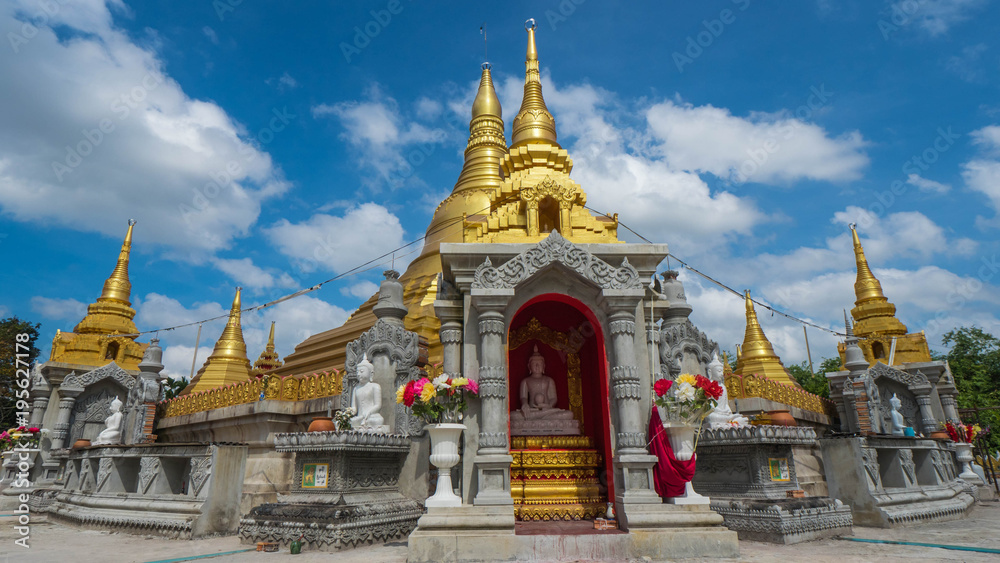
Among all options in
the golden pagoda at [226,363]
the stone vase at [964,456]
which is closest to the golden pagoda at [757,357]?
the stone vase at [964,456]

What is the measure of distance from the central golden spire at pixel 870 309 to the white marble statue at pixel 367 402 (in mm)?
25629

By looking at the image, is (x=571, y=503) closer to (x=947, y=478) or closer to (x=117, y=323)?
(x=947, y=478)

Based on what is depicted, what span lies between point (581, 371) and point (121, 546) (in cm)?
980

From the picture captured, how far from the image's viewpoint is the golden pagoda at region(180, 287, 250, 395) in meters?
28.2

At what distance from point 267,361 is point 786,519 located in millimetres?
29047

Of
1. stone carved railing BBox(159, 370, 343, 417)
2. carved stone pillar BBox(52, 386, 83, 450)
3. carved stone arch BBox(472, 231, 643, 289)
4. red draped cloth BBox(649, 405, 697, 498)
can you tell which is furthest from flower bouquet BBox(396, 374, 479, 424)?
carved stone pillar BBox(52, 386, 83, 450)

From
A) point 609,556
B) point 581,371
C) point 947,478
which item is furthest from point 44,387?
point 947,478

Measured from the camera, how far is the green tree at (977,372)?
101ft

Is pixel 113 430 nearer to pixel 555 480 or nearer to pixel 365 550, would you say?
pixel 365 550

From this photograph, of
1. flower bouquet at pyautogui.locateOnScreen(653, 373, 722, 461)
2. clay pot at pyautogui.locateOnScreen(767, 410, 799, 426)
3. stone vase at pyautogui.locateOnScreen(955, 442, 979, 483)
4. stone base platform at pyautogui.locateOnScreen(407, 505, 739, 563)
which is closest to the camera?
stone base platform at pyautogui.locateOnScreen(407, 505, 739, 563)

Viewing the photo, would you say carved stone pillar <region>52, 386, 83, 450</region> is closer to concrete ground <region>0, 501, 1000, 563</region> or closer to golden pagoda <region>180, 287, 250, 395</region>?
golden pagoda <region>180, 287, 250, 395</region>

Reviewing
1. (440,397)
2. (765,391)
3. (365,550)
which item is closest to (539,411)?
(440,397)

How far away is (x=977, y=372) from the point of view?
37.1 m

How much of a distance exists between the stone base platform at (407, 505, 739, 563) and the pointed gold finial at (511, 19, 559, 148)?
39.5 ft
